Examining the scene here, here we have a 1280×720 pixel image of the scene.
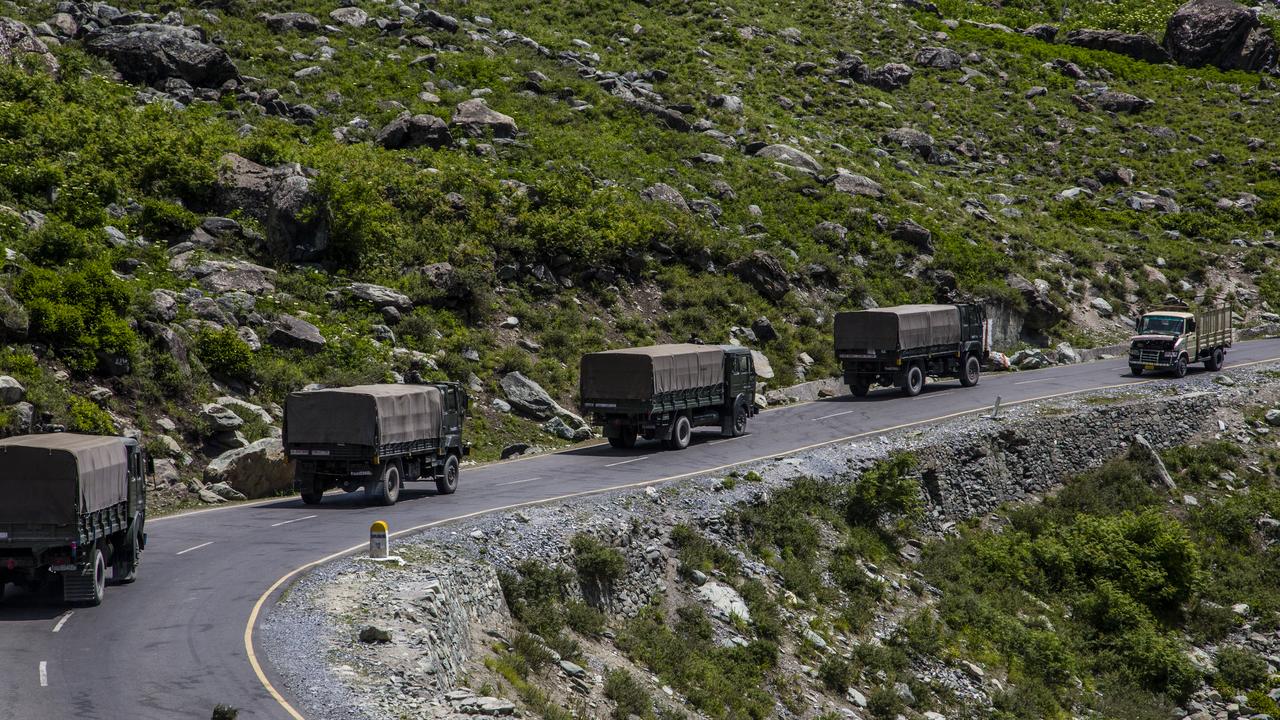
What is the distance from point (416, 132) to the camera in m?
54.2

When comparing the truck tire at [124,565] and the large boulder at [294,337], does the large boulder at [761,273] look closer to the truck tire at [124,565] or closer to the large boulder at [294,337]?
the large boulder at [294,337]

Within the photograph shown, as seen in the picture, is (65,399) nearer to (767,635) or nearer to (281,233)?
(281,233)

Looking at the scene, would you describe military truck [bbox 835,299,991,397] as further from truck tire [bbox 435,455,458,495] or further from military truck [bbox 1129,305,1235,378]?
truck tire [bbox 435,455,458,495]

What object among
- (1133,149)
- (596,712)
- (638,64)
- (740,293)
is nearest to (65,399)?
(596,712)

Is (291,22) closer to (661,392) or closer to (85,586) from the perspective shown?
(661,392)

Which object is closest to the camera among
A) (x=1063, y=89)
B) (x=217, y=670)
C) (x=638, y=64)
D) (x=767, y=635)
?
(x=217, y=670)

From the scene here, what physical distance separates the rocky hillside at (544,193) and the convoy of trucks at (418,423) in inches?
167

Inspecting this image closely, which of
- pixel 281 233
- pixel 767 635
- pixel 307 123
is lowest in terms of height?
pixel 767 635

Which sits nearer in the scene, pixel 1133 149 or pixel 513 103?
pixel 513 103

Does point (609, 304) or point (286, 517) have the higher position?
point (609, 304)

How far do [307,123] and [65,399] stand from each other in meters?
27.3

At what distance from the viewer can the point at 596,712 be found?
1880 cm

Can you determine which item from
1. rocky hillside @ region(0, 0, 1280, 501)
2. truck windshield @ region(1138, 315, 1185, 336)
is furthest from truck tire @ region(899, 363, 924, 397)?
truck windshield @ region(1138, 315, 1185, 336)

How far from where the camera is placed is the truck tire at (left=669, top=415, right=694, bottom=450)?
36406mm
